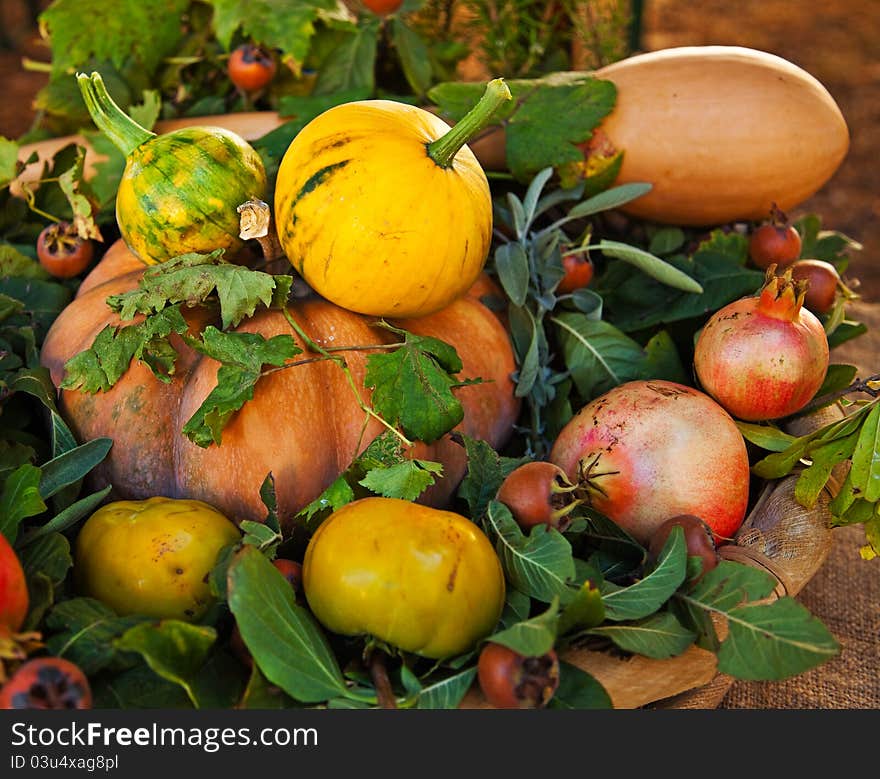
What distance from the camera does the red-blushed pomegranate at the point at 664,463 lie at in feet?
3.52

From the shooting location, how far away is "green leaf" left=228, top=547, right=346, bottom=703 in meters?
0.79

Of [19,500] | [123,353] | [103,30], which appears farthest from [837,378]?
[103,30]

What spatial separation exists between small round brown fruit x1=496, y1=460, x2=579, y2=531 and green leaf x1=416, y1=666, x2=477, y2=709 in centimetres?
17

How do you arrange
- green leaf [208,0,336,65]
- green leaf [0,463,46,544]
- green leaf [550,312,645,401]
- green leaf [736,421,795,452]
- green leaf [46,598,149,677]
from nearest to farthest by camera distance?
green leaf [46,598,149,677], green leaf [0,463,46,544], green leaf [736,421,795,452], green leaf [550,312,645,401], green leaf [208,0,336,65]

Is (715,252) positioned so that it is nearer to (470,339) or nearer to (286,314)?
(470,339)

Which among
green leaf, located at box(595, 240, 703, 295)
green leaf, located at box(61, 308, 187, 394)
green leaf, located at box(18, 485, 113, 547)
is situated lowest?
green leaf, located at box(18, 485, 113, 547)

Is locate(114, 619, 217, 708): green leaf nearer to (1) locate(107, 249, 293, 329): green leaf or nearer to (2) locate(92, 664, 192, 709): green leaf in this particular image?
(2) locate(92, 664, 192, 709): green leaf

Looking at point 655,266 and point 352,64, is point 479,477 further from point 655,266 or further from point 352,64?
point 352,64

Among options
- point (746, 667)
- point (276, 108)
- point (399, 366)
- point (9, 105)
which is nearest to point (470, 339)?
point (399, 366)

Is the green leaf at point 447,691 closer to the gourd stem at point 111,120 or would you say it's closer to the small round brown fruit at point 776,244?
the gourd stem at point 111,120

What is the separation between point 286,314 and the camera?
1050 mm

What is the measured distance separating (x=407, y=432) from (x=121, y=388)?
0.32m

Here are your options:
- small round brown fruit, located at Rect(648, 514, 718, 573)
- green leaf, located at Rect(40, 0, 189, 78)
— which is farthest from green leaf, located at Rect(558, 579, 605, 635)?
green leaf, located at Rect(40, 0, 189, 78)

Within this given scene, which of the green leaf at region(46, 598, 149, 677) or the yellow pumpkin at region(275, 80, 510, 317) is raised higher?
the yellow pumpkin at region(275, 80, 510, 317)
